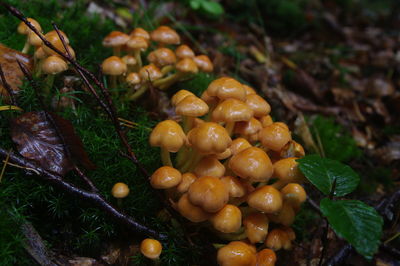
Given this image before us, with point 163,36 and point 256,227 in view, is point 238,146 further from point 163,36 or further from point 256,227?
point 163,36

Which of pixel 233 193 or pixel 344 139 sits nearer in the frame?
pixel 233 193

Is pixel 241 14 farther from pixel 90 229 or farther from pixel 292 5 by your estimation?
pixel 90 229

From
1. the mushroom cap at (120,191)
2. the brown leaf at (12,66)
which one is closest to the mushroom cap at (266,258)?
the mushroom cap at (120,191)

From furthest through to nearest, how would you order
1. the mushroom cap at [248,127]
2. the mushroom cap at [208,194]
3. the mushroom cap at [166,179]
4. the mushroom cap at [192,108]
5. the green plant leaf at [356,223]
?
the mushroom cap at [248,127], the mushroom cap at [192,108], the mushroom cap at [166,179], the mushroom cap at [208,194], the green plant leaf at [356,223]

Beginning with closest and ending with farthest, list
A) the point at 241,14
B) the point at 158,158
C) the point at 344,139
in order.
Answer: the point at 158,158, the point at 344,139, the point at 241,14

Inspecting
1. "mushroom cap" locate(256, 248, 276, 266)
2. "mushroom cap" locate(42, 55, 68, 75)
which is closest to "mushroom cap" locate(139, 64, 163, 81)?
"mushroom cap" locate(42, 55, 68, 75)

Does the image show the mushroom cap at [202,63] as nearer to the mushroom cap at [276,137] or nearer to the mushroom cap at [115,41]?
the mushroom cap at [115,41]

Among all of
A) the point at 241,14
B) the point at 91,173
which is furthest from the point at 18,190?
the point at 241,14
